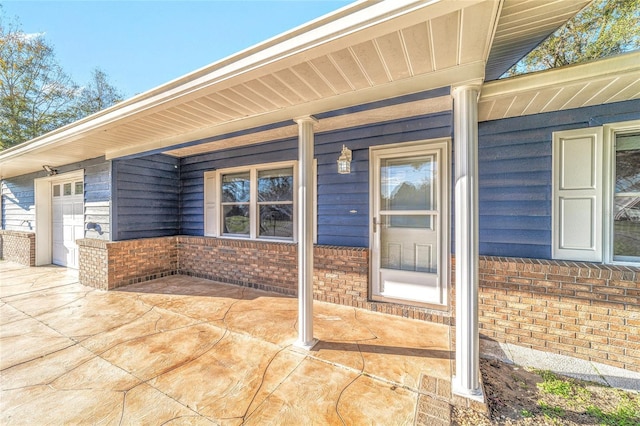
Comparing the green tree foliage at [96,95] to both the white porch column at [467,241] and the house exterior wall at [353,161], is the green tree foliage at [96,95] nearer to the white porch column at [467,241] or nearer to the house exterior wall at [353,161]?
the house exterior wall at [353,161]

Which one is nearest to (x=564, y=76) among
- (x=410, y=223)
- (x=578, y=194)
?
(x=578, y=194)

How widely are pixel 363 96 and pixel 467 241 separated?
1408mm

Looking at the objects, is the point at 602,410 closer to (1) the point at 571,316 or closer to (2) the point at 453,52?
(1) the point at 571,316

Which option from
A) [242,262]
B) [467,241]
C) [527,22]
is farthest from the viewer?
[242,262]

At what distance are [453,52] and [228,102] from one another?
1.92 metres

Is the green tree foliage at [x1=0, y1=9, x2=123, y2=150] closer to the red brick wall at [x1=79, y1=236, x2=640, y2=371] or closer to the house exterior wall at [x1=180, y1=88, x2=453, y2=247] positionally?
the house exterior wall at [x1=180, y1=88, x2=453, y2=247]

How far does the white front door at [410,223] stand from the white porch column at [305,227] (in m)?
1.29

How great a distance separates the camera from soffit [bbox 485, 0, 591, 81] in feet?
5.01

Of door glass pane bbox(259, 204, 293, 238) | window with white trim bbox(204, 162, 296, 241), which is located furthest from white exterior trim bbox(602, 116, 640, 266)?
door glass pane bbox(259, 204, 293, 238)

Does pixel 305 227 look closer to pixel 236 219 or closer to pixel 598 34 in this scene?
pixel 236 219

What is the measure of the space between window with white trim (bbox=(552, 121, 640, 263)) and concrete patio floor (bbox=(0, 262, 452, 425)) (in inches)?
66.2

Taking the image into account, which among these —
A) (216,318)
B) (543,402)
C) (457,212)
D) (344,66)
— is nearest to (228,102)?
(344,66)

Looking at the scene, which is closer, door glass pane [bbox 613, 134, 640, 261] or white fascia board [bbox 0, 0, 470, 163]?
white fascia board [bbox 0, 0, 470, 163]

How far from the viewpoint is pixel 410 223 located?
344 centimetres
